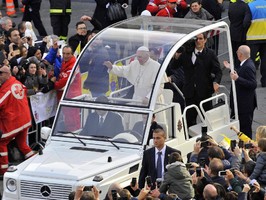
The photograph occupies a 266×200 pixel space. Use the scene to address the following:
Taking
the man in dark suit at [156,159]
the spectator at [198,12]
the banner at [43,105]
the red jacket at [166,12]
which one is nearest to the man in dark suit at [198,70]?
the banner at [43,105]

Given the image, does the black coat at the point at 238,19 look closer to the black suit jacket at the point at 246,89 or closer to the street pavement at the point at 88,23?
the street pavement at the point at 88,23

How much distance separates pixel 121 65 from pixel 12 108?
216 cm

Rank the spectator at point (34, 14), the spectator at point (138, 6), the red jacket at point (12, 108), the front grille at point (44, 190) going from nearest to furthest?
the front grille at point (44, 190)
the red jacket at point (12, 108)
the spectator at point (34, 14)
the spectator at point (138, 6)

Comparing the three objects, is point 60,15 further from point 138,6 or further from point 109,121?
point 109,121

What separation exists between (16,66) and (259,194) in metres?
7.34

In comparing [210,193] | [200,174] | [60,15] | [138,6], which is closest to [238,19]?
[138,6]

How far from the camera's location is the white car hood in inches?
559

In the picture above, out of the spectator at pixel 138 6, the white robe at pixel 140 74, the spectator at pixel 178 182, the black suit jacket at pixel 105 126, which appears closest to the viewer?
the spectator at pixel 178 182

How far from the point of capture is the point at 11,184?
14.4m

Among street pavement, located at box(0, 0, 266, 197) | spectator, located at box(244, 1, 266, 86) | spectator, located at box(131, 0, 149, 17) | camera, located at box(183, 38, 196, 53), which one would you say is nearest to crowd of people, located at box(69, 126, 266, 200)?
camera, located at box(183, 38, 196, 53)

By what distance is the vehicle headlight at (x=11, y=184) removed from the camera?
1437cm

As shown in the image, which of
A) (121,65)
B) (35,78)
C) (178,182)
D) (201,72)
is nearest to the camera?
(178,182)

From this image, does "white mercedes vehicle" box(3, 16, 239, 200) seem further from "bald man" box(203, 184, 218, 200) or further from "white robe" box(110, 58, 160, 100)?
"bald man" box(203, 184, 218, 200)

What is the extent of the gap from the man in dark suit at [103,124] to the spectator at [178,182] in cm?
223
